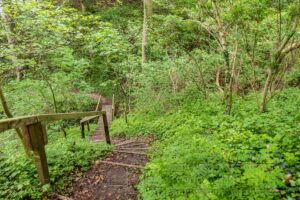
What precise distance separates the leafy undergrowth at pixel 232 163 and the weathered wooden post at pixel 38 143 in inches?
58.0

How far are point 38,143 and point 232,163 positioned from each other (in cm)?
281

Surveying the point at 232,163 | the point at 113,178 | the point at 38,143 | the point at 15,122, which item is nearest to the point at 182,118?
the point at 113,178

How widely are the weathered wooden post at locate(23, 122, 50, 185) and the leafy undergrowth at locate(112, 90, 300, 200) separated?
1474 millimetres

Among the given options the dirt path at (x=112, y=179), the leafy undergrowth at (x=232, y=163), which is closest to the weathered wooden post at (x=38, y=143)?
the dirt path at (x=112, y=179)

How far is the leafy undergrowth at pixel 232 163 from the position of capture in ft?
8.39

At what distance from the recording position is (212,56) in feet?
29.5

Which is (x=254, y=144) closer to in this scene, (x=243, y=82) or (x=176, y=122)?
(x=176, y=122)

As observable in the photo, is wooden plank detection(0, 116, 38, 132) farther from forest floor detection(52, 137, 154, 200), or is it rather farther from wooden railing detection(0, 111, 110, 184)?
forest floor detection(52, 137, 154, 200)

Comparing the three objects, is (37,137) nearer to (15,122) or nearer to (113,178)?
(15,122)

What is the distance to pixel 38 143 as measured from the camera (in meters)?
3.34

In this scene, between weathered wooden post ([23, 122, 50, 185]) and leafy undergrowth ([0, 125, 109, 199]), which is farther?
leafy undergrowth ([0, 125, 109, 199])

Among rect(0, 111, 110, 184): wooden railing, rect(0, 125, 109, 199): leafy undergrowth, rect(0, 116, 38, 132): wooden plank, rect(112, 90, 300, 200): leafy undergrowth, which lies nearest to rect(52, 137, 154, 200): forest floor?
rect(0, 125, 109, 199): leafy undergrowth

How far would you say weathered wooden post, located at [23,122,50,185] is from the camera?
127 inches

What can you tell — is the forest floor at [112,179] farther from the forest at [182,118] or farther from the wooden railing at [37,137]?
the wooden railing at [37,137]
